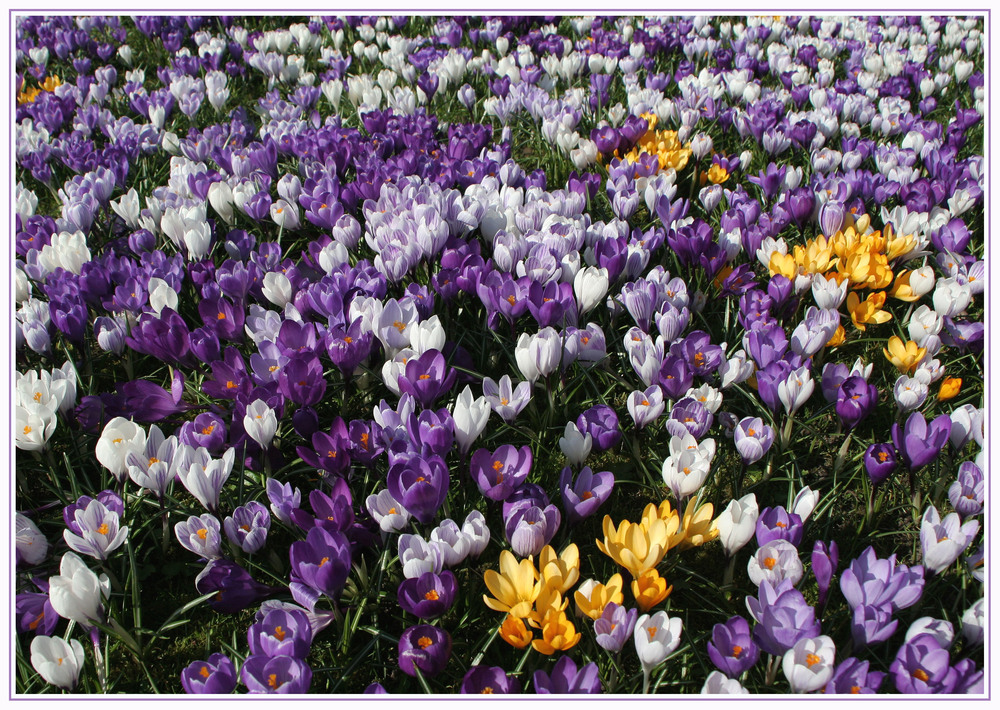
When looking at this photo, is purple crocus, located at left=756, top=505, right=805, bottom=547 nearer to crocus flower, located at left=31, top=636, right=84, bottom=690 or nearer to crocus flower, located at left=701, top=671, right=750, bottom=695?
crocus flower, located at left=701, top=671, right=750, bottom=695

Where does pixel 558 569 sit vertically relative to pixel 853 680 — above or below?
above

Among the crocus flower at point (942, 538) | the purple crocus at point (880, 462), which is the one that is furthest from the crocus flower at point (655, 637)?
the purple crocus at point (880, 462)

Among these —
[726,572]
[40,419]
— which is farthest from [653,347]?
[40,419]

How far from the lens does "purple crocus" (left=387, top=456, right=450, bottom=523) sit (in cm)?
147

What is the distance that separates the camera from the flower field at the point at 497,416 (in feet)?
4.59

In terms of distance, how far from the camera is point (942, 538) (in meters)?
1.49

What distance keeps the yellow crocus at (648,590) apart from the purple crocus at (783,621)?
0.55 ft

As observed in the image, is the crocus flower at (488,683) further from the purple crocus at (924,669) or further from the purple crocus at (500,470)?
the purple crocus at (924,669)

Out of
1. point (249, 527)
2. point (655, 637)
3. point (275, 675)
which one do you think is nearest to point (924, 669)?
point (655, 637)

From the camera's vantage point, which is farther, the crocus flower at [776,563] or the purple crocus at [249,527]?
the purple crocus at [249,527]

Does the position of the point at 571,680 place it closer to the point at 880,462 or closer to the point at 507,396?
the point at 507,396

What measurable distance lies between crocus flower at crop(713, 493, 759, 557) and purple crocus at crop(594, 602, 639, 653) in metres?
0.33

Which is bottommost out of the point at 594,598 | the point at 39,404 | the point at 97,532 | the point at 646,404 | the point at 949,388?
the point at 949,388

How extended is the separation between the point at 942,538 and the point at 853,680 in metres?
0.45
